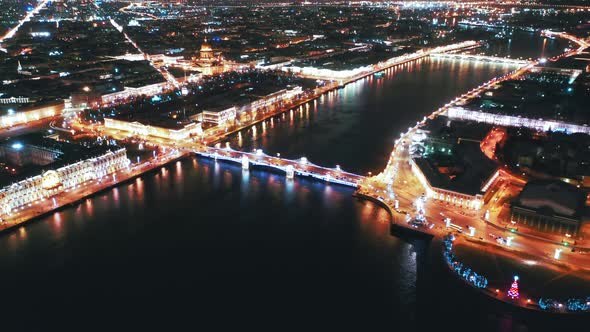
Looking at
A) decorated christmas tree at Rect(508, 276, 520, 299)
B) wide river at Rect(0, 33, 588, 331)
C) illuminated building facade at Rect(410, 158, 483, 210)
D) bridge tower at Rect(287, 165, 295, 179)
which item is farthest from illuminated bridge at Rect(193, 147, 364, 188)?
decorated christmas tree at Rect(508, 276, 520, 299)

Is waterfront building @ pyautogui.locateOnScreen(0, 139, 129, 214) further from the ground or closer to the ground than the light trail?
closer to the ground

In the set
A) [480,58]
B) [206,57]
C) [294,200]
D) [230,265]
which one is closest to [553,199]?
[294,200]

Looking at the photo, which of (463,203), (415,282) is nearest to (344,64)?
(463,203)

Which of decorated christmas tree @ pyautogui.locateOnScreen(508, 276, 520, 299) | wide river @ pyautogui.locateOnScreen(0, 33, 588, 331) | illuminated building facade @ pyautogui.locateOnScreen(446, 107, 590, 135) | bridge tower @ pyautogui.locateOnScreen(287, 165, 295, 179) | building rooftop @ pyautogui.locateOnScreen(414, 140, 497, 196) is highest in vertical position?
illuminated building facade @ pyautogui.locateOnScreen(446, 107, 590, 135)

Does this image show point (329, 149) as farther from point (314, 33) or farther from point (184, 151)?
point (314, 33)

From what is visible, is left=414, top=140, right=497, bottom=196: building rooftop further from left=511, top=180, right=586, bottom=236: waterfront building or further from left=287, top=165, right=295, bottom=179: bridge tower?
left=287, top=165, right=295, bottom=179: bridge tower

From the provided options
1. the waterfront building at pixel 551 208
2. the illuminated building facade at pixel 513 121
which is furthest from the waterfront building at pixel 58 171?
the illuminated building facade at pixel 513 121

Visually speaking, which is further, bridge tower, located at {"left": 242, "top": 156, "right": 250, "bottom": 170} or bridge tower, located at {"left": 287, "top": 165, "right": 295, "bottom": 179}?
bridge tower, located at {"left": 242, "top": 156, "right": 250, "bottom": 170}
